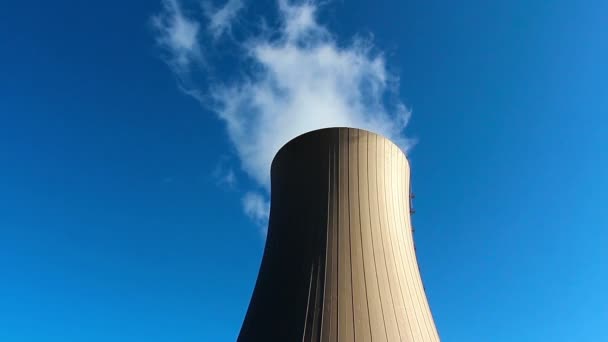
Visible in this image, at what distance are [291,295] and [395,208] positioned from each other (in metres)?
2.34

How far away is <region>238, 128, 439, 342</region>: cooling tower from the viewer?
5996 mm

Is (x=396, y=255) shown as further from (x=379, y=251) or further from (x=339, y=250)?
(x=339, y=250)

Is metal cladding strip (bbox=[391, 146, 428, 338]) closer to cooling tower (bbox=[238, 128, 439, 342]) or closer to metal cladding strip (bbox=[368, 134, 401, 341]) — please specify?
cooling tower (bbox=[238, 128, 439, 342])

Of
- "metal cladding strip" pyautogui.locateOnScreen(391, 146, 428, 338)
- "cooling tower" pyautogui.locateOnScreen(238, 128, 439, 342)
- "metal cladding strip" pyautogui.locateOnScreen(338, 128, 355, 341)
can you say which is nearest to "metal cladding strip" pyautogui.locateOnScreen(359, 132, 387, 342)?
"cooling tower" pyautogui.locateOnScreen(238, 128, 439, 342)

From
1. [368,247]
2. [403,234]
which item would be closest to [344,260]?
[368,247]

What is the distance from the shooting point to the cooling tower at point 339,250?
6.00 m

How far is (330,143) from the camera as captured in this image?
7438 mm

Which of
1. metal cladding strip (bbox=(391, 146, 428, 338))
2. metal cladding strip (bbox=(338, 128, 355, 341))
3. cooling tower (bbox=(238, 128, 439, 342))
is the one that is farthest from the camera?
metal cladding strip (bbox=(391, 146, 428, 338))

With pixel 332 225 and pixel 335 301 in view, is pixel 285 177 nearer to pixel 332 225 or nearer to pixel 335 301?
pixel 332 225

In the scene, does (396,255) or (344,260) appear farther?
(396,255)

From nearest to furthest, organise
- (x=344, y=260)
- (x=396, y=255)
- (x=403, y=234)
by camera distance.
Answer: (x=344, y=260) < (x=396, y=255) < (x=403, y=234)

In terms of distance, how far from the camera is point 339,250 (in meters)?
6.52

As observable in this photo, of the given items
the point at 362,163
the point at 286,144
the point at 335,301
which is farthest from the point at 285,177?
the point at 335,301

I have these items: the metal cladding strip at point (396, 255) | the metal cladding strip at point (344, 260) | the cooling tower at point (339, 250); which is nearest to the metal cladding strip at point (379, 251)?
the cooling tower at point (339, 250)
